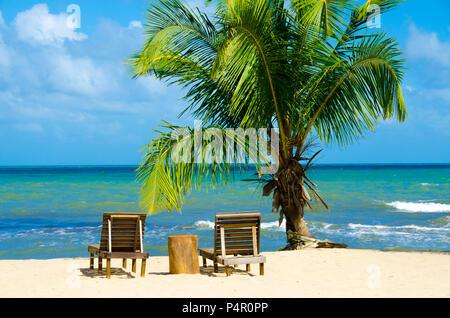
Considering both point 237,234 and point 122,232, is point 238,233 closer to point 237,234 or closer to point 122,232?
point 237,234

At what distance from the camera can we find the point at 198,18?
9695 millimetres

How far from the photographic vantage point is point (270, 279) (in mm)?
6590

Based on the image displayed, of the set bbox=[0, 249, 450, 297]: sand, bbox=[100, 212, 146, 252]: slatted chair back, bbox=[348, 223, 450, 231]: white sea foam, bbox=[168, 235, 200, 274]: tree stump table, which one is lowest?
bbox=[348, 223, 450, 231]: white sea foam

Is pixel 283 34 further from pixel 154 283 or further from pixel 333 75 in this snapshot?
pixel 154 283

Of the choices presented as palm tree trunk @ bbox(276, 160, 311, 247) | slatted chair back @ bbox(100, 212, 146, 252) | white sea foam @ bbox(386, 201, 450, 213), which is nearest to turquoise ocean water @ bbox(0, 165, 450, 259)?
white sea foam @ bbox(386, 201, 450, 213)

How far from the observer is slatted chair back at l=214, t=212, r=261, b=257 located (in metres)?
7.00

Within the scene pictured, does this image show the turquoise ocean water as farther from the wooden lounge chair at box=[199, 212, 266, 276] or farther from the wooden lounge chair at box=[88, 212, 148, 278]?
the wooden lounge chair at box=[88, 212, 148, 278]

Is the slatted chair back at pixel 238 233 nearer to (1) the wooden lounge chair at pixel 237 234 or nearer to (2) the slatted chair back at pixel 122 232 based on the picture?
(1) the wooden lounge chair at pixel 237 234

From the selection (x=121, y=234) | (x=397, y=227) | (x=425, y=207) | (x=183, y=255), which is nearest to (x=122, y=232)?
(x=121, y=234)

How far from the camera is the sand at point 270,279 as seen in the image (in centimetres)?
551

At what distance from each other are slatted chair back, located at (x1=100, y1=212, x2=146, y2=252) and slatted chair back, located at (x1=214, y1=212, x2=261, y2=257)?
3.66 feet

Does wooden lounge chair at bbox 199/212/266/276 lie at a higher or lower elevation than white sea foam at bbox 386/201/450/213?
higher
